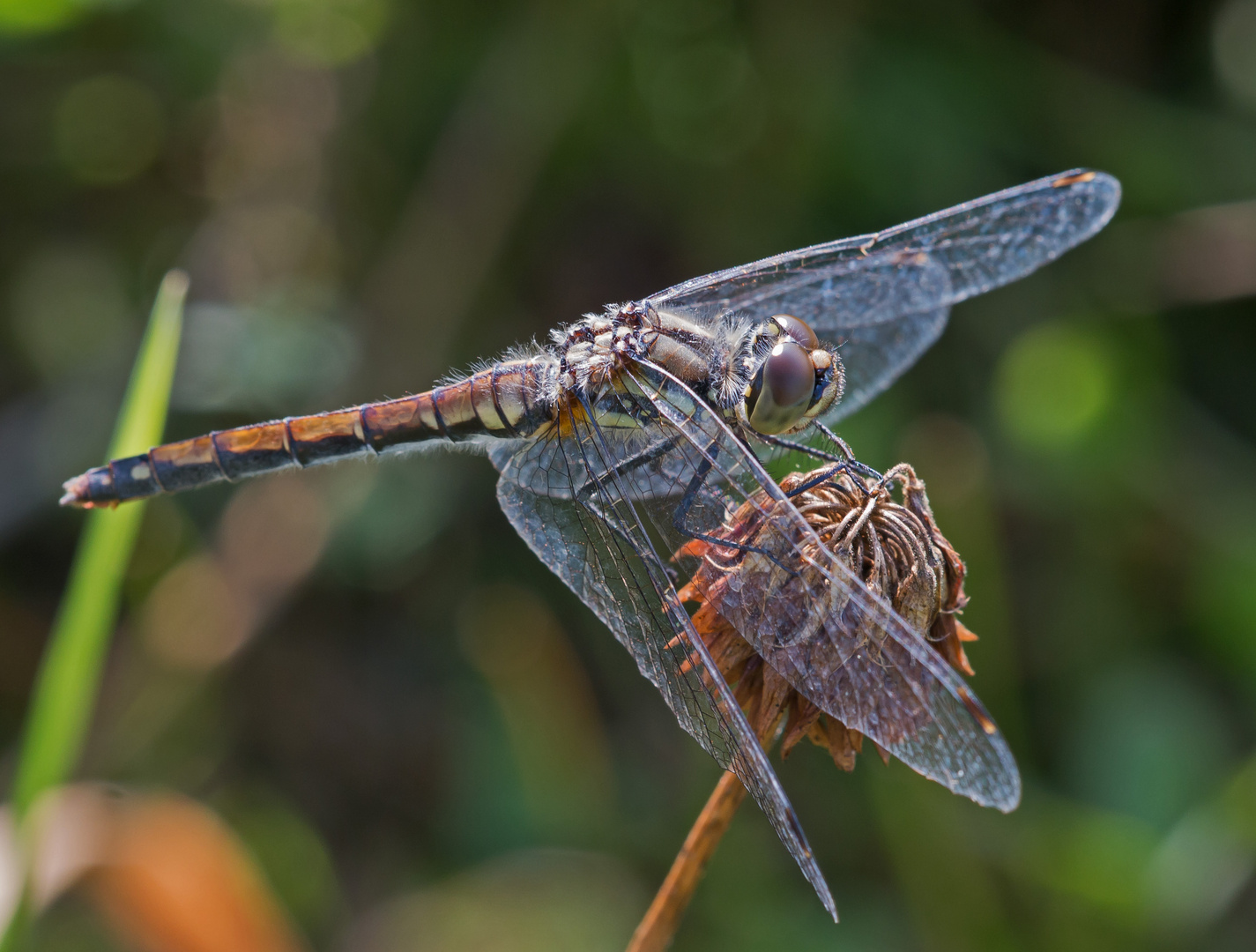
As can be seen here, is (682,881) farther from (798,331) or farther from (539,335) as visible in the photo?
(539,335)

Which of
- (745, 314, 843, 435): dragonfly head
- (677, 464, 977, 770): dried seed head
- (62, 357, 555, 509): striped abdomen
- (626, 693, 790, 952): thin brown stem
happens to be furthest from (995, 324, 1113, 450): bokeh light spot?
(626, 693, 790, 952): thin brown stem

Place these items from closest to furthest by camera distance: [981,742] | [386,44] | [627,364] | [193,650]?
1. [981,742]
2. [627,364]
3. [193,650]
4. [386,44]

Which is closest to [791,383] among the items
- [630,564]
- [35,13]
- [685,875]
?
[630,564]

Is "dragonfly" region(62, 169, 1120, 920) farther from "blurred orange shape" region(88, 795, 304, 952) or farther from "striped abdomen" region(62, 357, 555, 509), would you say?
"blurred orange shape" region(88, 795, 304, 952)

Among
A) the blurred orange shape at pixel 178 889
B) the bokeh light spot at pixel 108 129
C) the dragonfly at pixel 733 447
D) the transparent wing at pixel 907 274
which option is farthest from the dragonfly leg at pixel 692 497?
the bokeh light spot at pixel 108 129

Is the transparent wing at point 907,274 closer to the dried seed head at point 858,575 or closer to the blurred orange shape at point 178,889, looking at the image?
the dried seed head at point 858,575

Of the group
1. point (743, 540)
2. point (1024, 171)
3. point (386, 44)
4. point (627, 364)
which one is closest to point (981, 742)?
point (743, 540)

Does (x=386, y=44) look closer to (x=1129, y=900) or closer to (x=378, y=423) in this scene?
(x=378, y=423)
